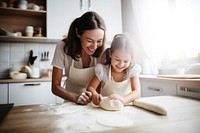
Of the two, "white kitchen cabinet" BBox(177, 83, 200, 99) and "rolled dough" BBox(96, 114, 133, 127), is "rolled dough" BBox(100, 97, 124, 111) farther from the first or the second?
"white kitchen cabinet" BBox(177, 83, 200, 99)

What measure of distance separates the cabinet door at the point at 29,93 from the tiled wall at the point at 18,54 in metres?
0.46

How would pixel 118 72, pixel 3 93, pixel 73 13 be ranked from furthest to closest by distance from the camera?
pixel 73 13 < pixel 3 93 < pixel 118 72

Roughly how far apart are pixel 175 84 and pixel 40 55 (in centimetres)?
172

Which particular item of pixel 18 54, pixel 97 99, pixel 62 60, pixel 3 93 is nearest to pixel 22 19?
pixel 18 54

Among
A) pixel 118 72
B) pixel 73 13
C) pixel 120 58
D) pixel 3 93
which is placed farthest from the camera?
pixel 73 13

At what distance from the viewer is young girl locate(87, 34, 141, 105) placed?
0.91 metres

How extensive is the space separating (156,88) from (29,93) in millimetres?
1269

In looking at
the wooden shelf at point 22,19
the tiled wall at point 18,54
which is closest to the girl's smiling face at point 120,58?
the wooden shelf at point 22,19

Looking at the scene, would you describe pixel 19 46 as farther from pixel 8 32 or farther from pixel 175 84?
pixel 175 84

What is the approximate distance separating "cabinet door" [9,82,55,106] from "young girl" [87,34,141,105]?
1057 mm

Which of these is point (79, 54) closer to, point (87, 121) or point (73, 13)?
point (87, 121)

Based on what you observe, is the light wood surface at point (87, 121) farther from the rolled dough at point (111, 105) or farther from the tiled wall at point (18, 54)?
the tiled wall at point (18, 54)

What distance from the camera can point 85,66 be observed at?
109cm

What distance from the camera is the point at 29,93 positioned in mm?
1808
